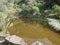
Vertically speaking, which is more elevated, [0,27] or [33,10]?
[0,27]

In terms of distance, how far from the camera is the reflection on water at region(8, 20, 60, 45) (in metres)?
19.0

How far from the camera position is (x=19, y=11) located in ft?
95.7

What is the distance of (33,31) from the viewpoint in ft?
69.1

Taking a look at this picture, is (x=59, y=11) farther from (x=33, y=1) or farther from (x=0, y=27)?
(x=0, y=27)

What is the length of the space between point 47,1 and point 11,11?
879 centimetres

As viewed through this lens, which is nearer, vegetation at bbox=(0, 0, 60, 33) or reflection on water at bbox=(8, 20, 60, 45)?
reflection on water at bbox=(8, 20, 60, 45)

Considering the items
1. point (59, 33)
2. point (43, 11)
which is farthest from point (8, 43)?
point (43, 11)

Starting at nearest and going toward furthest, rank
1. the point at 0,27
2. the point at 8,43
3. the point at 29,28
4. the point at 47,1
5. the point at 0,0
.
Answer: the point at 8,43 < the point at 0,27 < the point at 29,28 < the point at 0,0 < the point at 47,1

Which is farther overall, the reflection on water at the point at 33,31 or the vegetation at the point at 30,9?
the vegetation at the point at 30,9

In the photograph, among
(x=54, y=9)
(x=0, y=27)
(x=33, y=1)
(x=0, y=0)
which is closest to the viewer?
(x=0, y=27)

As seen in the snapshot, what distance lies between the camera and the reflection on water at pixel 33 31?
19009 mm

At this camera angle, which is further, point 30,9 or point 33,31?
point 30,9

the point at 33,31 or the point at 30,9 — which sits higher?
the point at 33,31

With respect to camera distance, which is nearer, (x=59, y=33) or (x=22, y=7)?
(x=59, y=33)
